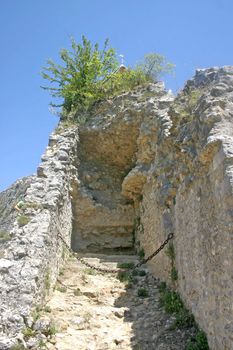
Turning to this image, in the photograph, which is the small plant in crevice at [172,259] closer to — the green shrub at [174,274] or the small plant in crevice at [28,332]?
the green shrub at [174,274]

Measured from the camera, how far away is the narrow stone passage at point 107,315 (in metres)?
6.02

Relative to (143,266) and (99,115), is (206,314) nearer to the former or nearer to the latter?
(143,266)

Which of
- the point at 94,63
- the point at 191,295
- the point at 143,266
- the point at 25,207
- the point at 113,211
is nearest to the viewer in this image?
the point at 191,295

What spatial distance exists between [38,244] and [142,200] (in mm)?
4106

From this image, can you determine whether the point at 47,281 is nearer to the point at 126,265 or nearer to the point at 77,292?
the point at 77,292

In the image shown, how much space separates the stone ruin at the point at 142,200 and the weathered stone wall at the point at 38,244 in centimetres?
2

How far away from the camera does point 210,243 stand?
531cm

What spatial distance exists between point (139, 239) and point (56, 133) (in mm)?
4193

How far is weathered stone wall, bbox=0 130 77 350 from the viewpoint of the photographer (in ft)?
20.9

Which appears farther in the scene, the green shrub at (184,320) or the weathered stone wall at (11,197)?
the weathered stone wall at (11,197)

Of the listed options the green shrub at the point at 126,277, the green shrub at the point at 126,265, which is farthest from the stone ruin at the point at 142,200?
the green shrub at the point at 126,277

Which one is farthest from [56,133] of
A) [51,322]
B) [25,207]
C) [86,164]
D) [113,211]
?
[51,322]

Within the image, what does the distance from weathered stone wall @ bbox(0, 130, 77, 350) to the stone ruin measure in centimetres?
2

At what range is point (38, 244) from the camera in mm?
7715
